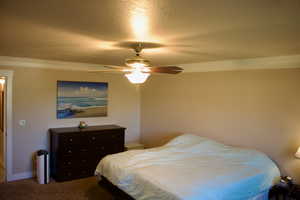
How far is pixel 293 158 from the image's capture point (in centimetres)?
353

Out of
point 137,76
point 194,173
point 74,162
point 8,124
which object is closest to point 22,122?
point 8,124

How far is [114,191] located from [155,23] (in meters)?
2.60

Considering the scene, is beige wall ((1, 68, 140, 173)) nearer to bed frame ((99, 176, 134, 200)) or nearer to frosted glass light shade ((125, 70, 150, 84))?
bed frame ((99, 176, 134, 200))

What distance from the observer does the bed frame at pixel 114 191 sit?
3.27m

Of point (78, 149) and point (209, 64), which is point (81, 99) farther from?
point (209, 64)

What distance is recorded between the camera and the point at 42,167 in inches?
175

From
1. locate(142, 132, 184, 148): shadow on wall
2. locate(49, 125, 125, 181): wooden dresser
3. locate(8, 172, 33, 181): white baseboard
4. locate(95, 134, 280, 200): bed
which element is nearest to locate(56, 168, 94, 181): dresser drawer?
locate(49, 125, 125, 181): wooden dresser

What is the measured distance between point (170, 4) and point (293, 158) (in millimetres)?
3178

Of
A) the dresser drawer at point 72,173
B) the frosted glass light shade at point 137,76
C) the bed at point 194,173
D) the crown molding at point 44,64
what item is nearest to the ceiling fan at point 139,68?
the frosted glass light shade at point 137,76

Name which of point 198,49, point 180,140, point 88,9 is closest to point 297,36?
point 198,49

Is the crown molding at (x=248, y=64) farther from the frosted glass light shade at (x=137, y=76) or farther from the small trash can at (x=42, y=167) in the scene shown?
the small trash can at (x=42, y=167)

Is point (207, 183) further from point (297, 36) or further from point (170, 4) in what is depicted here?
point (170, 4)

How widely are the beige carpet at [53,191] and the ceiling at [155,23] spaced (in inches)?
98.1

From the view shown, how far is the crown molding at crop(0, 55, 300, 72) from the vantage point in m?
3.62
